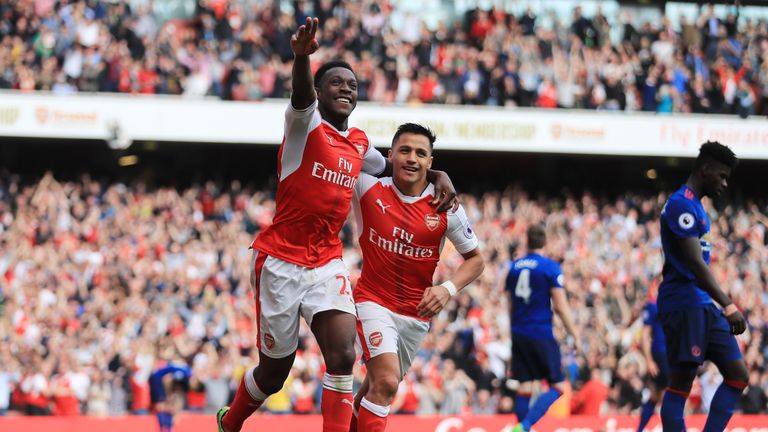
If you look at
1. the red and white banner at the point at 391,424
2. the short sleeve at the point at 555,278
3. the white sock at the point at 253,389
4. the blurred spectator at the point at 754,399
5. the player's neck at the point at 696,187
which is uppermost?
the player's neck at the point at 696,187

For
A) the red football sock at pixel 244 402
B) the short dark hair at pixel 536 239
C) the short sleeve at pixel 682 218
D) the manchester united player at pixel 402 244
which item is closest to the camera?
the red football sock at pixel 244 402

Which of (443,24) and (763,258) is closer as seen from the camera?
(763,258)

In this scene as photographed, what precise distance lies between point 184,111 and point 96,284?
221 inches

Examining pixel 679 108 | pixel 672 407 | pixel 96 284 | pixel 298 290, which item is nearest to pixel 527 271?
pixel 672 407

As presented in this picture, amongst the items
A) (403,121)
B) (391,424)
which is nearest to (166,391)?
(391,424)

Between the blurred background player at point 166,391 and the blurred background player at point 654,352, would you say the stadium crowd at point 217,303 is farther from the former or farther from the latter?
the blurred background player at point 654,352

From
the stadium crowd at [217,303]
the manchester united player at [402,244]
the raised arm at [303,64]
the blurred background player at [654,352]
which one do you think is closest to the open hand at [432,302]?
the manchester united player at [402,244]

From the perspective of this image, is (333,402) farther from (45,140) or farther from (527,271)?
(45,140)

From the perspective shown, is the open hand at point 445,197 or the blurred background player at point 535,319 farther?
the blurred background player at point 535,319

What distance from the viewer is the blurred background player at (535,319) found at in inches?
413

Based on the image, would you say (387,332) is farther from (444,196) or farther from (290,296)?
(444,196)

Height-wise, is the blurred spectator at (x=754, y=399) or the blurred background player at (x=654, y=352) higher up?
the blurred background player at (x=654, y=352)

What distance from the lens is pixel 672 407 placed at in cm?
802

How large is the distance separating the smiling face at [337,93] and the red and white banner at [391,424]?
609cm
